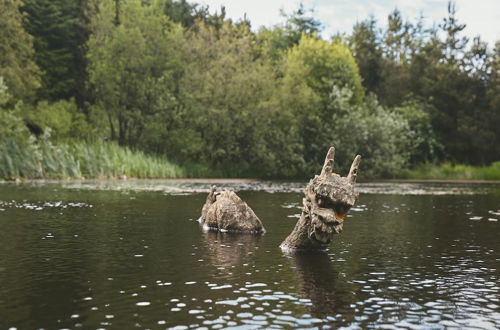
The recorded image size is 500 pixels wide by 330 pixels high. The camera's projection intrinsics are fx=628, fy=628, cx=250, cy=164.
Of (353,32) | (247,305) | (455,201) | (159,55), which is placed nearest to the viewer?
(247,305)

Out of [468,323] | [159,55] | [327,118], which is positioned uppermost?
[159,55]

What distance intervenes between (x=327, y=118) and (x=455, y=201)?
134ft

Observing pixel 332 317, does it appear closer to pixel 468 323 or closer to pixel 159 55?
pixel 468 323

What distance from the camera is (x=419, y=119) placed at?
291 ft

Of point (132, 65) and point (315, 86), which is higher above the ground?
point (132, 65)

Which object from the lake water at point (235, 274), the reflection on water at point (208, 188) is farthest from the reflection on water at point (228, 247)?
the reflection on water at point (208, 188)

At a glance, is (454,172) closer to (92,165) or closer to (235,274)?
(92,165)

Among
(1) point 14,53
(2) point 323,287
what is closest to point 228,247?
(2) point 323,287

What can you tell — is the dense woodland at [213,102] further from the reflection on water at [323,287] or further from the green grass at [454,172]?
the reflection on water at [323,287]

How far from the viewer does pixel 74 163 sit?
208 ft

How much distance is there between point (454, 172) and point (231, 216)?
60.9 metres

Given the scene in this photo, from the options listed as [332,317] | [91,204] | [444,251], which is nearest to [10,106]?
[91,204]

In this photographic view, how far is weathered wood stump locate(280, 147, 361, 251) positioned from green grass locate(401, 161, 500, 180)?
63446 millimetres

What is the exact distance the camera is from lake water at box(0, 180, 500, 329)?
1220cm
